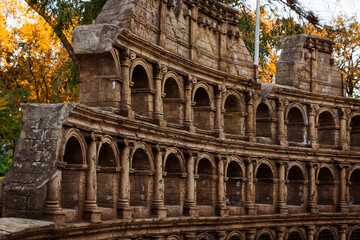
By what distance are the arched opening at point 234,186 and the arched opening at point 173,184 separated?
13.5ft

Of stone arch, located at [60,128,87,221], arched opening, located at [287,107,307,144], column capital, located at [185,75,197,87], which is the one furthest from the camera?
arched opening, located at [287,107,307,144]

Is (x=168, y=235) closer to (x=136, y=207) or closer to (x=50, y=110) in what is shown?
(x=136, y=207)

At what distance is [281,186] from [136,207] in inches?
416

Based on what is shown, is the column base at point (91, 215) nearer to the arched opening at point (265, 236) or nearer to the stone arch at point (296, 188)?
the arched opening at point (265, 236)

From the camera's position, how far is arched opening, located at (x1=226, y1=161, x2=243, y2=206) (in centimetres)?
2845

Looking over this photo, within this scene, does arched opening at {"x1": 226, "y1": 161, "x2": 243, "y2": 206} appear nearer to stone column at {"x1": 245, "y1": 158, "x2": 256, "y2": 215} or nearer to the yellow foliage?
stone column at {"x1": 245, "y1": 158, "x2": 256, "y2": 215}

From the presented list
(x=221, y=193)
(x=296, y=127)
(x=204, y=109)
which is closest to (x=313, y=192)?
(x=296, y=127)

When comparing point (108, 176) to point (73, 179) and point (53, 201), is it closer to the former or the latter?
point (73, 179)

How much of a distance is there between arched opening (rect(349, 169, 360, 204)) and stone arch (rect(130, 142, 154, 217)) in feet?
49.8

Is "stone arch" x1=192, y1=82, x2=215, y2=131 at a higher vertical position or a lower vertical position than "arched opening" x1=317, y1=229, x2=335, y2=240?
higher

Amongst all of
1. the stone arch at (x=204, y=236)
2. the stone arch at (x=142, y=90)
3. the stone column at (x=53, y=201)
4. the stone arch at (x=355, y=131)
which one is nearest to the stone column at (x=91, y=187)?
the stone column at (x=53, y=201)

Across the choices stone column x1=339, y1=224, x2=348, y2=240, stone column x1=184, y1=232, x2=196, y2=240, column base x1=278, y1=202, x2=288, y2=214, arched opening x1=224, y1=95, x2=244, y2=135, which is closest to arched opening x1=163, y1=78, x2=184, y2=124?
arched opening x1=224, y1=95, x2=244, y2=135

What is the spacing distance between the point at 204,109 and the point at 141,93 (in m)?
4.72

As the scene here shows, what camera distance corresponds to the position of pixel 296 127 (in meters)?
32.2
